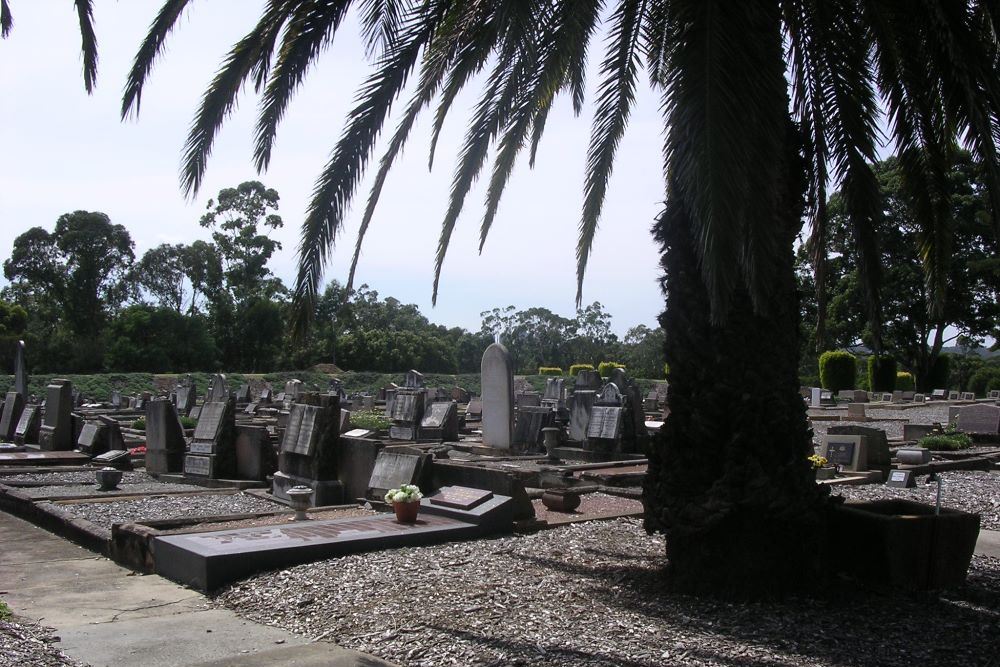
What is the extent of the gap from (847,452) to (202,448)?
999cm

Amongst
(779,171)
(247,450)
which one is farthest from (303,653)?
(247,450)

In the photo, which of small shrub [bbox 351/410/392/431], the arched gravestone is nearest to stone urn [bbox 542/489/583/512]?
the arched gravestone

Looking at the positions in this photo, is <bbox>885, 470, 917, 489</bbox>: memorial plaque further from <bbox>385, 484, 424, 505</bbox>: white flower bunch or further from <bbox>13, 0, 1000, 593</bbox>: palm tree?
<bbox>385, 484, 424, 505</bbox>: white flower bunch

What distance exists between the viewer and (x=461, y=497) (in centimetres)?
858

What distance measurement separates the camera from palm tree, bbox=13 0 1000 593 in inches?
197

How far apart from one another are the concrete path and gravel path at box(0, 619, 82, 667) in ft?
0.36

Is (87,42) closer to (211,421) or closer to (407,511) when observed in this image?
(407,511)

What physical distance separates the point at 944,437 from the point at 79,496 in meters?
14.3

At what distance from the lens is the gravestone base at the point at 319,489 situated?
36.5 ft

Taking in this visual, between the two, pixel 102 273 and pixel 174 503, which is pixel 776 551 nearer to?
pixel 174 503

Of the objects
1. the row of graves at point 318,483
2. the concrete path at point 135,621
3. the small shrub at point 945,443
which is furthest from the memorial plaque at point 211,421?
the small shrub at point 945,443

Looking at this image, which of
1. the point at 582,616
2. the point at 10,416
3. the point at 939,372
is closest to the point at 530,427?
the point at 582,616

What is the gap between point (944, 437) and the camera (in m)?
15.6

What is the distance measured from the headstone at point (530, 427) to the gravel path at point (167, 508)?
6787 mm
